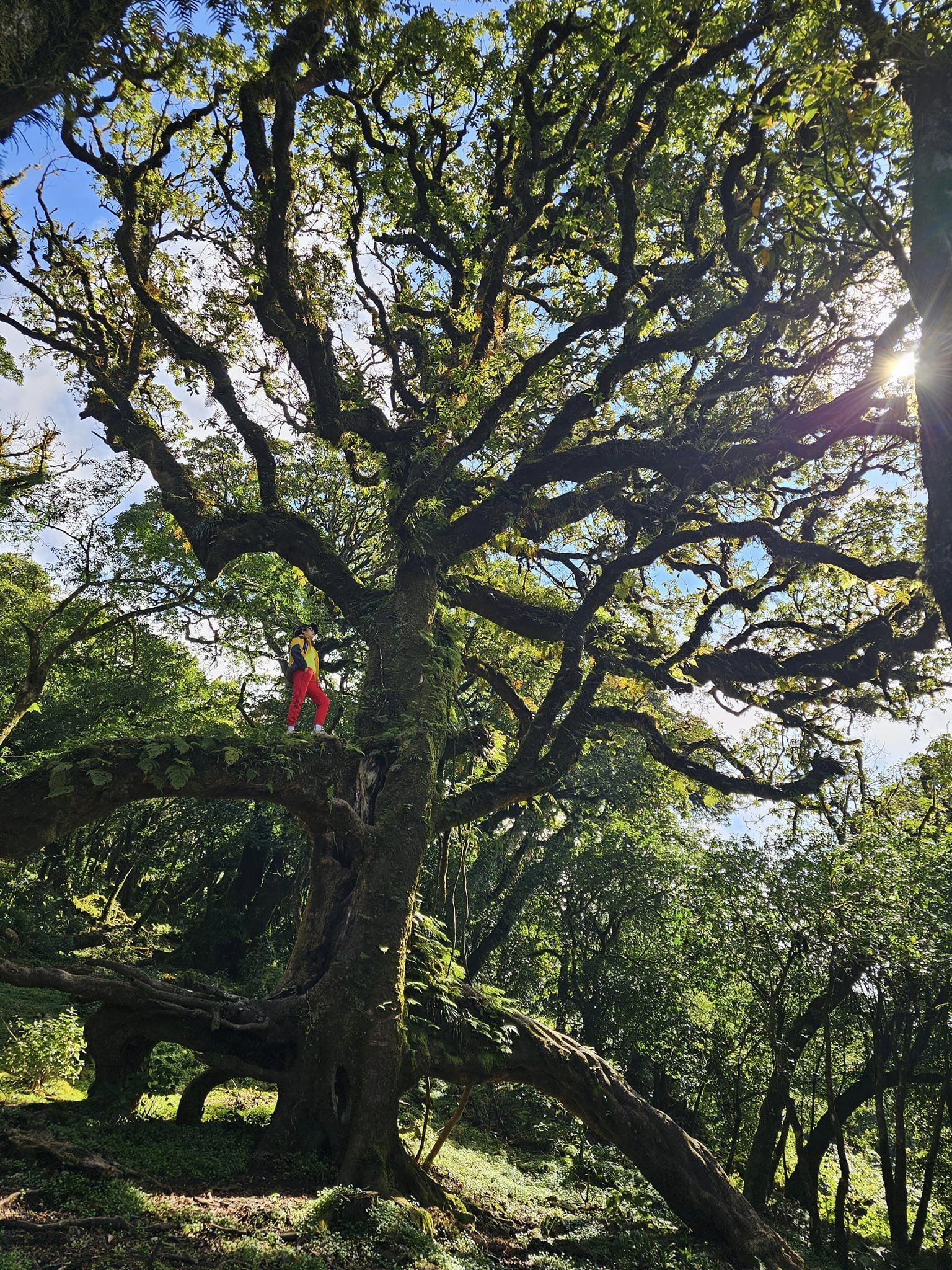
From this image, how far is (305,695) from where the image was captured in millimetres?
8789

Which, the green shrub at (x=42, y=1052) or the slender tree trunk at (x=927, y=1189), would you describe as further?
the slender tree trunk at (x=927, y=1189)

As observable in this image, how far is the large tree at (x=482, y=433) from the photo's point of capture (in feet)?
21.3

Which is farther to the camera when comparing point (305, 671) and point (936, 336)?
point (305, 671)

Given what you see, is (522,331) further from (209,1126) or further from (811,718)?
(209,1126)

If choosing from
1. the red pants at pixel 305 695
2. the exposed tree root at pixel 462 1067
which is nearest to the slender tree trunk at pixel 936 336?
the exposed tree root at pixel 462 1067

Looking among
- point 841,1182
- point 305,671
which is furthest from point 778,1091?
point 305,671

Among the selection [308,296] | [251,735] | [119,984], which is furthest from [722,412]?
[119,984]

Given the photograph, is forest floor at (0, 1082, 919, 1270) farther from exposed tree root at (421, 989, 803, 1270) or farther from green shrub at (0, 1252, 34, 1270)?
exposed tree root at (421, 989, 803, 1270)

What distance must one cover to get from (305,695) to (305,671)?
11.7 inches

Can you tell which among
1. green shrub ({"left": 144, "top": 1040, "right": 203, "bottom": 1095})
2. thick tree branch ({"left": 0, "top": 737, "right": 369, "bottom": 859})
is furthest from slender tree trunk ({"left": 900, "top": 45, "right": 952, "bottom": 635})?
green shrub ({"left": 144, "top": 1040, "right": 203, "bottom": 1095})

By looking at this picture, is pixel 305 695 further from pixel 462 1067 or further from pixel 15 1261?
pixel 15 1261

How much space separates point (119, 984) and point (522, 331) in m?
10.5

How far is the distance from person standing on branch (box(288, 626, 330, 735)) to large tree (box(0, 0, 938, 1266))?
2.17 ft

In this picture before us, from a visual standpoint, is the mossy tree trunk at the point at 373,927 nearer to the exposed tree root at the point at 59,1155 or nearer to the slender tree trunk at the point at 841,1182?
the exposed tree root at the point at 59,1155
